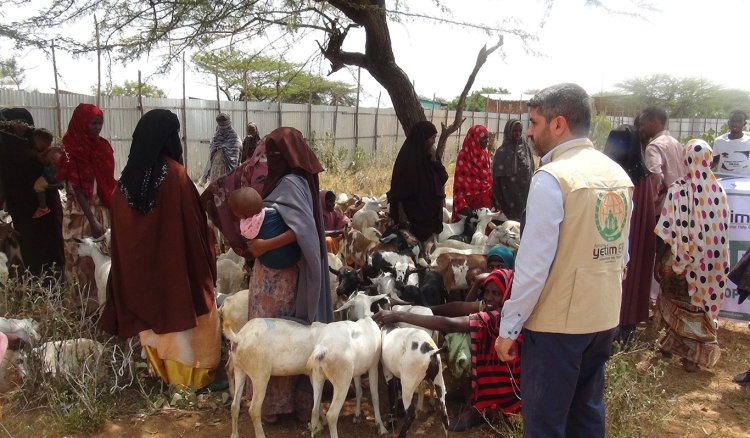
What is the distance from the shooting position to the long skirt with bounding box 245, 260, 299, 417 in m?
3.91

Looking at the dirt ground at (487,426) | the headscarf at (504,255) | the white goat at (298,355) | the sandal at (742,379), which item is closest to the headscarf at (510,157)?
the headscarf at (504,255)

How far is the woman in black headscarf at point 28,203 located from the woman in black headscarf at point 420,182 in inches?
135

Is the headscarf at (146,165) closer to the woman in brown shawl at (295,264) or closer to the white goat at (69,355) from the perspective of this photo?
the woman in brown shawl at (295,264)

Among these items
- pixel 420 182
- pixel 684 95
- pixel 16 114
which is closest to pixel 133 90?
pixel 16 114

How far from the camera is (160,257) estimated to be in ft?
13.7

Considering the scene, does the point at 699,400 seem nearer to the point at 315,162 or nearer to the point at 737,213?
the point at 737,213

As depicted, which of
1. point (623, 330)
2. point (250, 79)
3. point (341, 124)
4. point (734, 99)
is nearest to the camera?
point (623, 330)

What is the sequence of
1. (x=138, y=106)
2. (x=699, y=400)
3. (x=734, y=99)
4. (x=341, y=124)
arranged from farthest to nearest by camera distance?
(x=734, y=99)
(x=341, y=124)
(x=138, y=106)
(x=699, y=400)

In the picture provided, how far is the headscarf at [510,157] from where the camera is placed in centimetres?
736

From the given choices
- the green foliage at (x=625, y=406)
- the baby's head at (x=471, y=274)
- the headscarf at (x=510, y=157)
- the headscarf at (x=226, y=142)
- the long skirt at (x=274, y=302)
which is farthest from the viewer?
the headscarf at (x=226, y=142)

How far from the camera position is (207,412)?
420 centimetres

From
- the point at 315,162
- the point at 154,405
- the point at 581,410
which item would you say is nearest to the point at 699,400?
the point at 581,410

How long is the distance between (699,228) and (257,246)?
3492 millimetres

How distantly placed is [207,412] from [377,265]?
1714 mm
